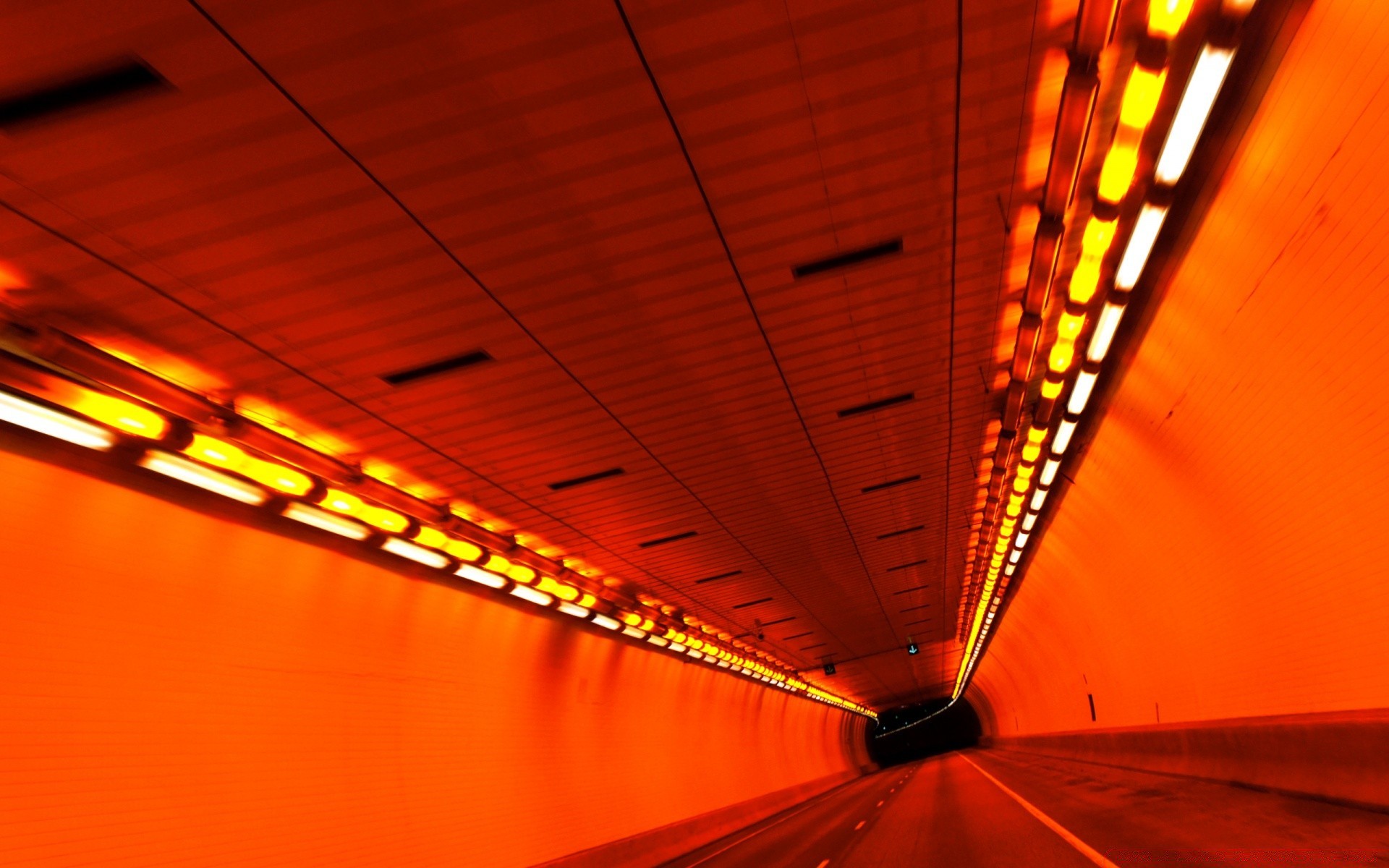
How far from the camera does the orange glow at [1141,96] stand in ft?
23.9

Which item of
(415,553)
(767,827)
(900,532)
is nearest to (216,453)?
(415,553)

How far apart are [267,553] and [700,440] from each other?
5309 millimetres

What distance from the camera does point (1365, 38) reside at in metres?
6.80

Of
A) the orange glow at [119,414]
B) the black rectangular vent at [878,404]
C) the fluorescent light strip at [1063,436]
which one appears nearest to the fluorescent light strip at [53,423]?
the orange glow at [119,414]

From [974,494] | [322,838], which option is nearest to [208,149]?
[322,838]

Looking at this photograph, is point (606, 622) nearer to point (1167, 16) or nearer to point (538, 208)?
point (538, 208)

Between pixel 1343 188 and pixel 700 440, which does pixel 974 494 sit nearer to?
pixel 700 440

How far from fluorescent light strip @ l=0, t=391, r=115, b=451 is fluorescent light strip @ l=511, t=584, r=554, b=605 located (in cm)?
881

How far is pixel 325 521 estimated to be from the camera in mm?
12758

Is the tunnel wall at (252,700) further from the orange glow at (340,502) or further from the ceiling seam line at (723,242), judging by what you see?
the ceiling seam line at (723,242)

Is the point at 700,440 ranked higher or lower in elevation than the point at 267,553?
higher

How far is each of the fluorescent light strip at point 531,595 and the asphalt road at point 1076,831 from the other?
5551 mm

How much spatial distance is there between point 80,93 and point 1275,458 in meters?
11.1

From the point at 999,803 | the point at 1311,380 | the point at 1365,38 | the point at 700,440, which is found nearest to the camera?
the point at 1365,38
